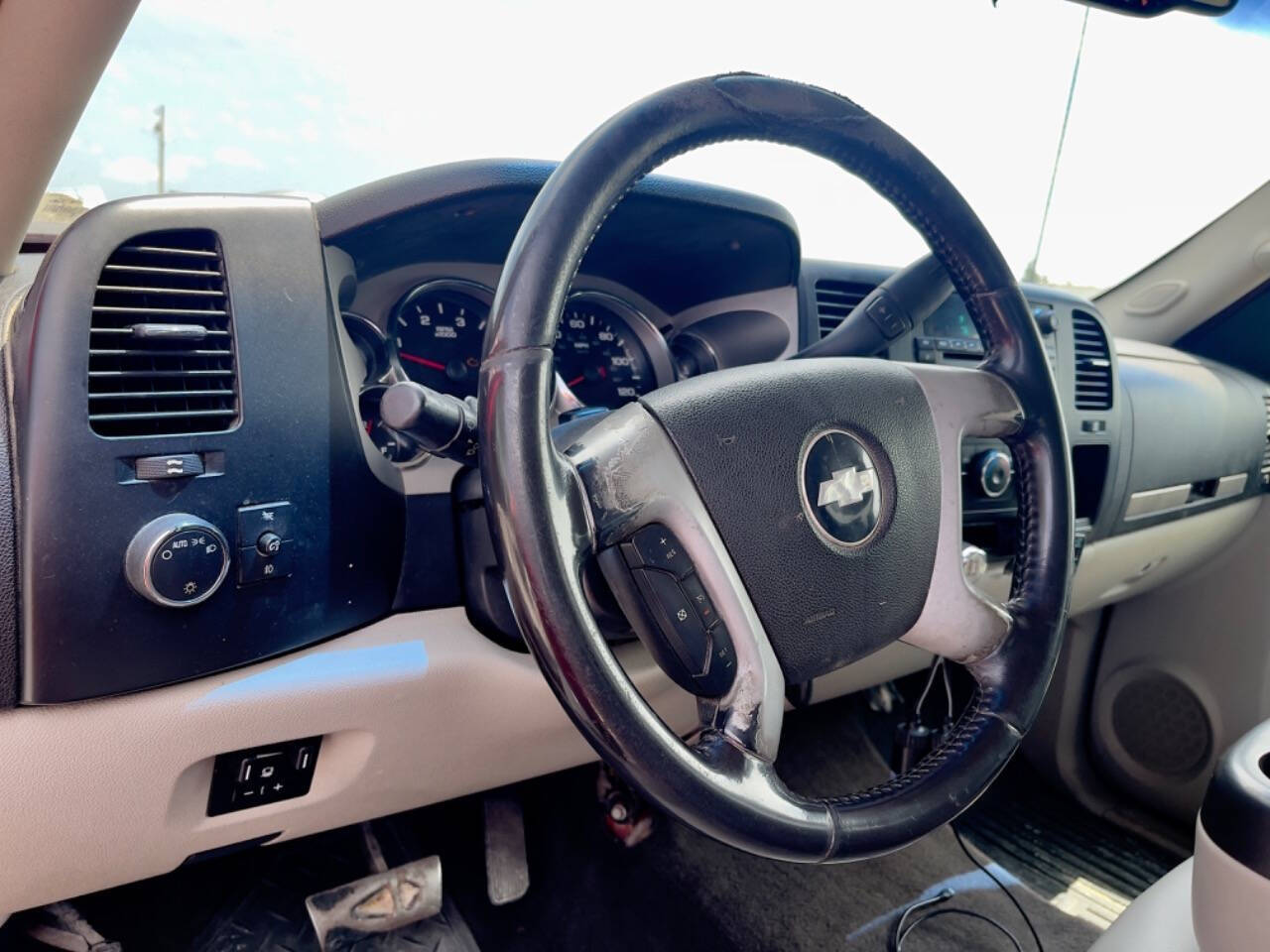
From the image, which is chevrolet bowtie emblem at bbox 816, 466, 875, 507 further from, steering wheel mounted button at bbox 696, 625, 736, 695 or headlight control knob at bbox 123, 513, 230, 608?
headlight control knob at bbox 123, 513, 230, 608

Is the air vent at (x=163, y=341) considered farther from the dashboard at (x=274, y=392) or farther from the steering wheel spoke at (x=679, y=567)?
the steering wheel spoke at (x=679, y=567)

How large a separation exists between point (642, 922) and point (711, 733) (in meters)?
0.85

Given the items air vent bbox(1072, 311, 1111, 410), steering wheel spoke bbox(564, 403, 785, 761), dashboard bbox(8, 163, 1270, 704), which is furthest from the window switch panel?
air vent bbox(1072, 311, 1111, 410)

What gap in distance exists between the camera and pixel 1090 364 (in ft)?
5.56

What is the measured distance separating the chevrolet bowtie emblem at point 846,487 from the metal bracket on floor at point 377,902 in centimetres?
84

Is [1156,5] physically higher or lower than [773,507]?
higher

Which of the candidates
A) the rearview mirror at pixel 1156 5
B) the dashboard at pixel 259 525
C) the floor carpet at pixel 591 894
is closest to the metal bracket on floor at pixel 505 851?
the floor carpet at pixel 591 894

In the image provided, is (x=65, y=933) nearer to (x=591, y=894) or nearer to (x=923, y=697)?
(x=591, y=894)

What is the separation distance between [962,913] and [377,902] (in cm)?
94

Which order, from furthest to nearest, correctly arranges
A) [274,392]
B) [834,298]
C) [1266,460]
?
[1266,460], [834,298], [274,392]

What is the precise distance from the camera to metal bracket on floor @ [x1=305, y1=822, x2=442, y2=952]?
120 centimetres

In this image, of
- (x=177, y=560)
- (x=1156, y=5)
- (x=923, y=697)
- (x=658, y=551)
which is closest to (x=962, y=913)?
(x=923, y=697)

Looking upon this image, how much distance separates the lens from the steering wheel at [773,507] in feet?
2.11

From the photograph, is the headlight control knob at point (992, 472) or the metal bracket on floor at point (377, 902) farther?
the headlight control knob at point (992, 472)
